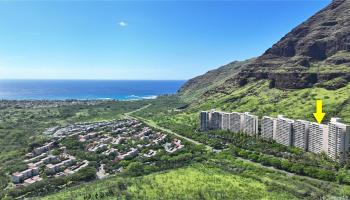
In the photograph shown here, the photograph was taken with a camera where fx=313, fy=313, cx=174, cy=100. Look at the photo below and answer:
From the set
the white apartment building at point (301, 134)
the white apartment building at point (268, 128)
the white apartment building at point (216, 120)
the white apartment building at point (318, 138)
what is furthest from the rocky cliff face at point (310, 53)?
the white apartment building at point (318, 138)

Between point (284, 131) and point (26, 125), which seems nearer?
point (284, 131)

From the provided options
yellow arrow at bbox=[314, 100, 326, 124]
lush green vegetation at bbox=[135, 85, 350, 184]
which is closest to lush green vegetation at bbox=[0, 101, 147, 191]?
lush green vegetation at bbox=[135, 85, 350, 184]

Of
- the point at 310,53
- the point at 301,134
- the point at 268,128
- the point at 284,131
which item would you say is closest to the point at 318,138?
the point at 301,134

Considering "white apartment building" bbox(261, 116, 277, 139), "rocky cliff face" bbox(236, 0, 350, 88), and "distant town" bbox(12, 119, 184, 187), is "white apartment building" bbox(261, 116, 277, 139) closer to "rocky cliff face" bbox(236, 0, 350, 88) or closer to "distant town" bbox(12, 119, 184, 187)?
"distant town" bbox(12, 119, 184, 187)

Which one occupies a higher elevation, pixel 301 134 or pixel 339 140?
pixel 339 140

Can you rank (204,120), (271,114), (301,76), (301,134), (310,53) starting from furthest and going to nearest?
(310,53) → (301,76) → (271,114) → (204,120) → (301,134)

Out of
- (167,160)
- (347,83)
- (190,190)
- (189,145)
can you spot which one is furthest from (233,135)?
(347,83)

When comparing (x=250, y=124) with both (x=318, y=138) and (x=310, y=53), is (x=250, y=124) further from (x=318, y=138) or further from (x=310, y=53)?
(x=310, y=53)
